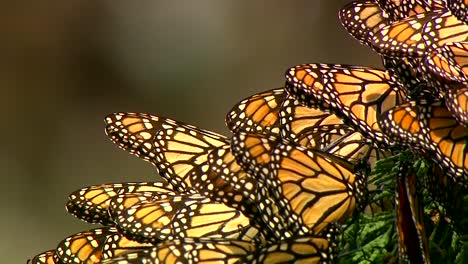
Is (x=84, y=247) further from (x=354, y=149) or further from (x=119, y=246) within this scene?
(x=354, y=149)

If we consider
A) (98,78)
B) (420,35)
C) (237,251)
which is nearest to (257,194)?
(237,251)

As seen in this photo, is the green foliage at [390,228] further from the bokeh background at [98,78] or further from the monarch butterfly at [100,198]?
the bokeh background at [98,78]

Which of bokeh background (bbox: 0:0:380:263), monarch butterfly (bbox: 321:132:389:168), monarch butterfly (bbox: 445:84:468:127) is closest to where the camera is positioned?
monarch butterfly (bbox: 445:84:468:127)

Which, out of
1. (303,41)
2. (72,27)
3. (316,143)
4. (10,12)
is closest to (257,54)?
(303,41)

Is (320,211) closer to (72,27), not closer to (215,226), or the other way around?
(215,226)

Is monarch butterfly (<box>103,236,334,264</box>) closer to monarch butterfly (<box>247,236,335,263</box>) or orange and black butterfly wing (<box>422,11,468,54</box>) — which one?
monarch butterfly (<box>247,236,335,263</box>)

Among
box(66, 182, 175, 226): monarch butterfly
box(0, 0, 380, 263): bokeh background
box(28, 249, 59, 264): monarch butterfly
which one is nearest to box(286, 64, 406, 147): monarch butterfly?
box(66, 182, 175, 226): monarch butterfly

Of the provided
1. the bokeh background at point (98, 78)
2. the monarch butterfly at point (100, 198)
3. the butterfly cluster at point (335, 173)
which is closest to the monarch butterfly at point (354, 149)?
the butterfly cluster at point (335, 173)
